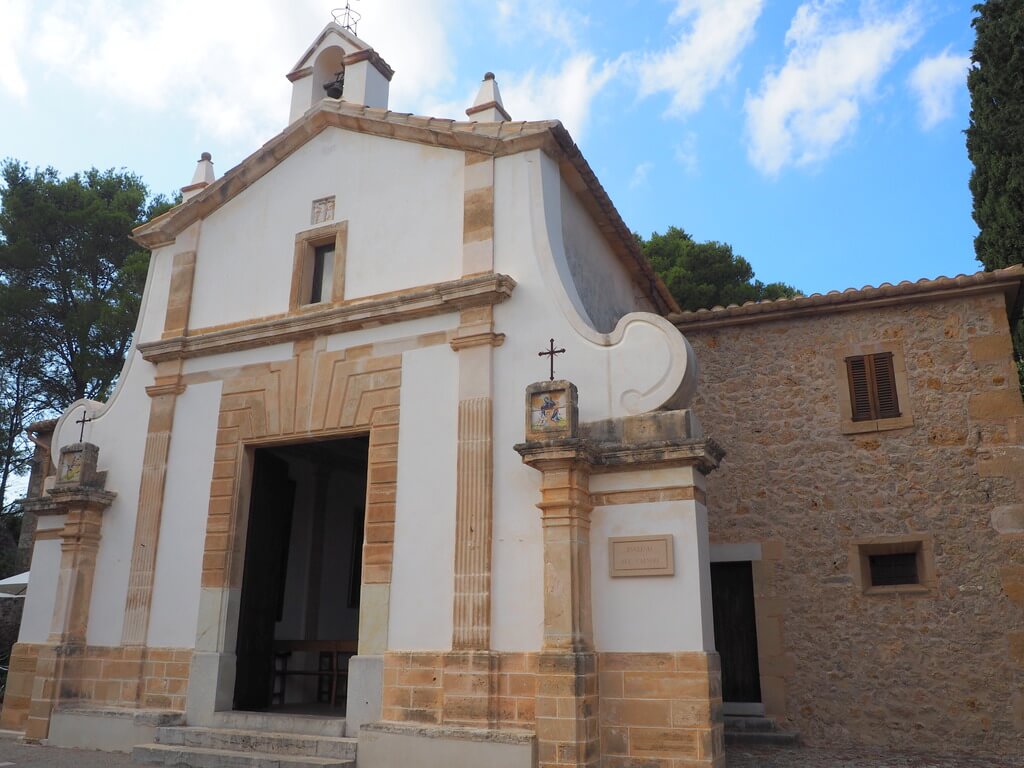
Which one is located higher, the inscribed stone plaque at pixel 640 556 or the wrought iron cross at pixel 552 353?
the wrought iron cross at pixel 552 353

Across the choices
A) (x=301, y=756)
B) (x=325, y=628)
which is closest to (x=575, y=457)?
(x=301, y=756)

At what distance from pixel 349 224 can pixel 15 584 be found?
32.9 ft

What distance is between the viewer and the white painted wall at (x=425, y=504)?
7.73 meters

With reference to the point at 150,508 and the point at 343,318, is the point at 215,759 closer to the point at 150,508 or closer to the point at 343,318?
the point at 150,508

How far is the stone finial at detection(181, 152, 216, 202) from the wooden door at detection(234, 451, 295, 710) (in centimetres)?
389

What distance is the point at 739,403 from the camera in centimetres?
1066

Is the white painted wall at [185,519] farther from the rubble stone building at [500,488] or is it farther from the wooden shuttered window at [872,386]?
the wooden shuttered window at [872,386]

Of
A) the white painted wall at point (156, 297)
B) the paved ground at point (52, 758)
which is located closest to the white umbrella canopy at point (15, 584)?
the paved ground at point (52, 758)

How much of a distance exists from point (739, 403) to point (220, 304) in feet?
21.8

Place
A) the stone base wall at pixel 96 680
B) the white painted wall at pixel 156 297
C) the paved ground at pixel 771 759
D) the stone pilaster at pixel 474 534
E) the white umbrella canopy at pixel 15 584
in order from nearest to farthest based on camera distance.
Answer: the stone pilaster at pixel 474 534 < the paved ground at pixel 771 759 < the stone base wall at pixel 96 680 < the white painted wall at pixel 156 297 < the white umbrella canopy at pixel 15 584

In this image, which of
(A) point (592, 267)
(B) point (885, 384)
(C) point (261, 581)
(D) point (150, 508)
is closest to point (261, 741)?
(C) point (261, 581)

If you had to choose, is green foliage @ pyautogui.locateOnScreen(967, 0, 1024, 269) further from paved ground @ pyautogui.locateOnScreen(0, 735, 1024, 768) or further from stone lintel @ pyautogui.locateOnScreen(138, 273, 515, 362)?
stone lintel @ pyautogui.locateOnScreen(138, 273, 515, 362)

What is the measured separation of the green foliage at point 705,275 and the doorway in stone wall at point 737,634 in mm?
11907

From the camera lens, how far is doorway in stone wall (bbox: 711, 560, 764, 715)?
1007 centimetres
